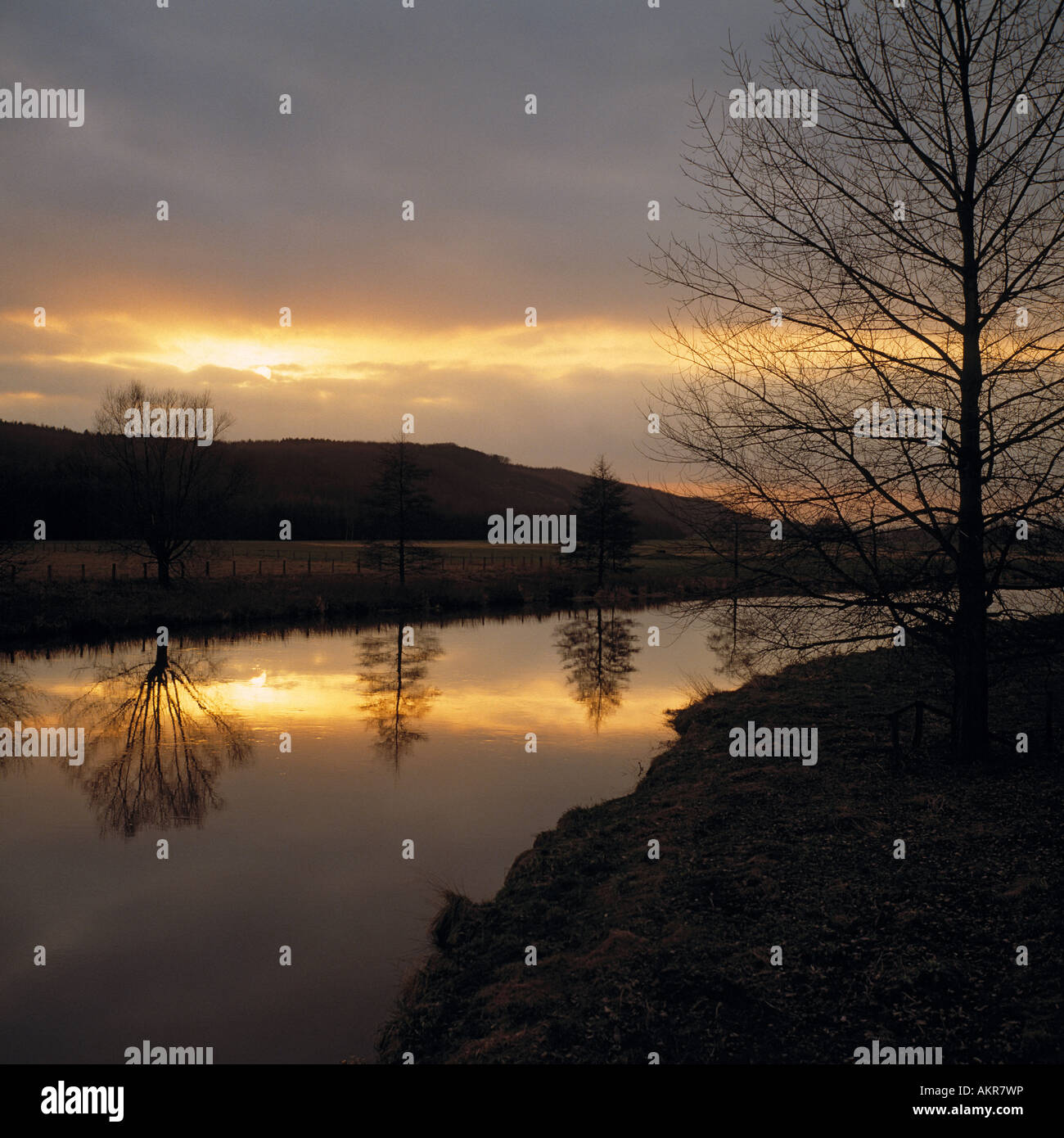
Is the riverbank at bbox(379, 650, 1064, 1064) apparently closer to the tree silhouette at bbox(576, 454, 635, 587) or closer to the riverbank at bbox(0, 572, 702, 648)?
the riverbank at bbox(0, 572, 702, 648)

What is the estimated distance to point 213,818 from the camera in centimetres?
1343

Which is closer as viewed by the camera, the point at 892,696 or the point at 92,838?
the point at 92,838

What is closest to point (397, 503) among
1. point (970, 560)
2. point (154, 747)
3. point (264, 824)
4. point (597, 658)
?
point (597, 658)

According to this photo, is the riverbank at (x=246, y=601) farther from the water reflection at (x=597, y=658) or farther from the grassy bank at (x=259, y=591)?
the water reflection at (x=597, y=658)

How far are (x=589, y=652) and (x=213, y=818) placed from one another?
67.4ft

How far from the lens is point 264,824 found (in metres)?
13.1

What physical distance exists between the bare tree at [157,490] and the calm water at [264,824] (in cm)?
1830

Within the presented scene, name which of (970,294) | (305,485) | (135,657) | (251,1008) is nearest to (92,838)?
(251,1008)

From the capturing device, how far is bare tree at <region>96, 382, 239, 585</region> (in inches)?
1785

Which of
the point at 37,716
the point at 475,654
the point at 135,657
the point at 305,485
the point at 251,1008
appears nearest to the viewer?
the point at 251,1008

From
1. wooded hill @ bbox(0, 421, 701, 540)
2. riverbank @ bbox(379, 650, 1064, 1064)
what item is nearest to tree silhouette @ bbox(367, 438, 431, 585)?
wooded hill @ bbox(0, 421, 701, 540)

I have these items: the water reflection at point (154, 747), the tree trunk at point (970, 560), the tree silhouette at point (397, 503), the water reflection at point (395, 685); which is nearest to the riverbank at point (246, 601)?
the tree silhouette at point (397, 503)

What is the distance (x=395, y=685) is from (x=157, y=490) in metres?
28.1
